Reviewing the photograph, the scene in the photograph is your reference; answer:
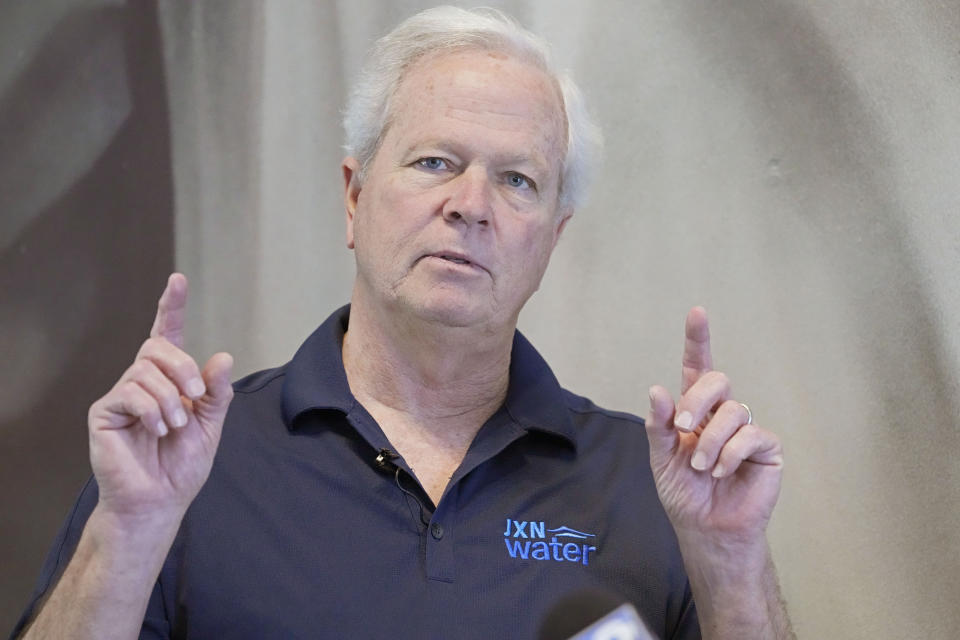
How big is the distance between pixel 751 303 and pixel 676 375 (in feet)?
0.71

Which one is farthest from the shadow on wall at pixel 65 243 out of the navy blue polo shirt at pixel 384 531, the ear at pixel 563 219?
the ear at pixel 563 219

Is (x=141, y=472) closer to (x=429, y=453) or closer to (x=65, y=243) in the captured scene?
(x=429, y=453)

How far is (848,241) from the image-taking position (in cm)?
196

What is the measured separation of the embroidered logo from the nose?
0.48 meters

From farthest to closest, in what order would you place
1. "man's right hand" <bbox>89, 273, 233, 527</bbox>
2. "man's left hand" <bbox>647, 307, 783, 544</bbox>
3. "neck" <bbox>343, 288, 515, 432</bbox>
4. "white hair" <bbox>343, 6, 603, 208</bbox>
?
"white hair" <bbox>343, 6, 603, 208</bbox> < "neck" <bbox>343, 288, 515, 432</bbox> < "man's left hand" <bbox>647, 307, 783, 544</bbox> < "man's right hand" <bbox>89, 273, 233, 527</bbox>

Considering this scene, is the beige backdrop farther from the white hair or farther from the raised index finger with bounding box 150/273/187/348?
the raised index finger with bounding box 150/273/187/348

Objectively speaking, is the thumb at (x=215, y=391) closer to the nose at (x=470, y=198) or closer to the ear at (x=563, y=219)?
the nose at (x=470, y=198)

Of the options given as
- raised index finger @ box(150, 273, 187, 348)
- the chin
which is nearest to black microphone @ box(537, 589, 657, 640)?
the chin

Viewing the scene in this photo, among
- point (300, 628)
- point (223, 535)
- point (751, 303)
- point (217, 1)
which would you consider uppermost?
point (217, 1)

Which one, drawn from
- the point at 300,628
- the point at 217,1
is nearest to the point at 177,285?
the point at 300,628

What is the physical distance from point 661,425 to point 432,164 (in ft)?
1.98

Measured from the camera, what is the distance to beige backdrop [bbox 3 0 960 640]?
1.88 m

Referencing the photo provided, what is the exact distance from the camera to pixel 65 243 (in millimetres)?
2031

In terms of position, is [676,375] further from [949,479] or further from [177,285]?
[177,285]
